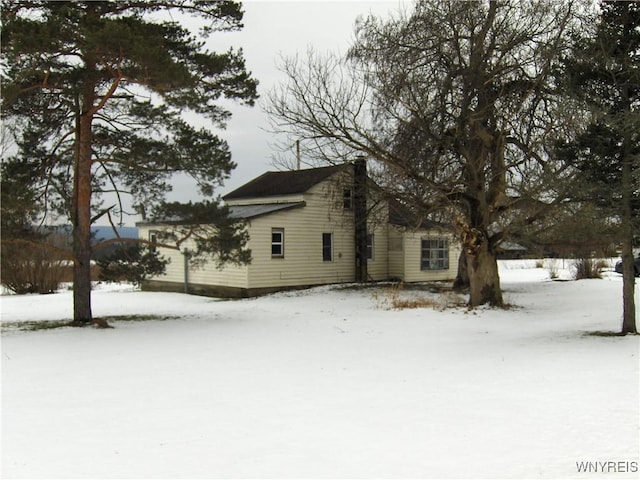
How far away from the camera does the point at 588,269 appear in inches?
1132

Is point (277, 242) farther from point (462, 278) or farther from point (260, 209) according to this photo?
point (462, 278)

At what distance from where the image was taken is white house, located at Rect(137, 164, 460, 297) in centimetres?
2419

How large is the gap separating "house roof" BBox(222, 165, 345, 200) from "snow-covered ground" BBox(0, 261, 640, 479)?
12562mm

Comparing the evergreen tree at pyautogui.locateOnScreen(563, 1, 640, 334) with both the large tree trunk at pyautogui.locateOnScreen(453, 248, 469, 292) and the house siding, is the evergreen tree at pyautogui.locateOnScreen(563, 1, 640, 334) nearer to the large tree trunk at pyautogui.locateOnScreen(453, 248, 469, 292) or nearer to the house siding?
the house siding

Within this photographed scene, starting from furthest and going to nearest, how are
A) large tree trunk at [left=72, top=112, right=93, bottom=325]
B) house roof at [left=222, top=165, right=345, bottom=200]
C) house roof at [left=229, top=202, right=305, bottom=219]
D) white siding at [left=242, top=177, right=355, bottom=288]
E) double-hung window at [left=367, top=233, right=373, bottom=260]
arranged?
double-hung window at [left=367, top=233, right=373, bottom=260] < house roof at [left=222, top=165, right=345, bottom=200] < house roof at [left=229, top=202, right=305, bottom=219] < white siding at [left=242, top=177, right=355, bottom=288] < large tree trunk at [left=72, top=112, right=93, bottom=325]

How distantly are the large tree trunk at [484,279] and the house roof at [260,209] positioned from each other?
9.24 meters

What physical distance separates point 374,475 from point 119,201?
43.1 feet

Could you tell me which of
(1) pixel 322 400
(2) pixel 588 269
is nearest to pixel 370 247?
(2) pixel 588 269

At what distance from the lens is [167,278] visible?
2792 centimetres

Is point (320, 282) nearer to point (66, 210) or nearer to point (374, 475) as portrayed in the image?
point (66, 210)

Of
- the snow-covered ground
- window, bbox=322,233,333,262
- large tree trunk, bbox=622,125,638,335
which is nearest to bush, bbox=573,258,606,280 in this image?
window, bbox=322,233,333,262

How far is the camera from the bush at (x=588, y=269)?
94.3 ft

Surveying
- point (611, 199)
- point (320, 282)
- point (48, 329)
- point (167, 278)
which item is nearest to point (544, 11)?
point (611, 199)

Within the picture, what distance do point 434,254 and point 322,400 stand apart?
24.2 m
